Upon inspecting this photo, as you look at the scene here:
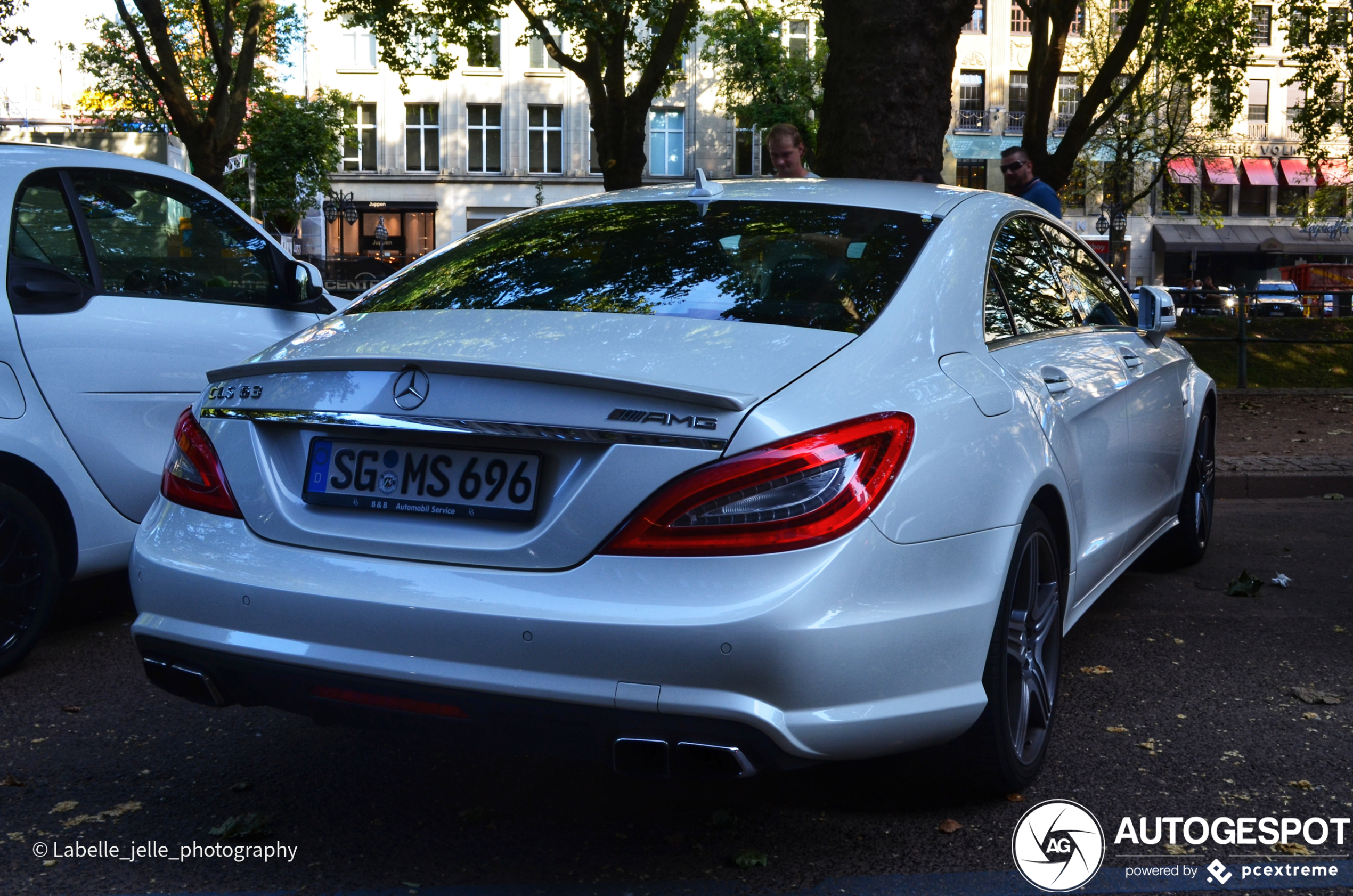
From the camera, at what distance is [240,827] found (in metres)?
3.05

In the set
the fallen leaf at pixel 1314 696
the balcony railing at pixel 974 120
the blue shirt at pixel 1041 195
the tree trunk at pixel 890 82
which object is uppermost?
the balcony railing at pixel 974 120

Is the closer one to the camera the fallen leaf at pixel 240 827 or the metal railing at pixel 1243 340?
the fallen leaf at pixel 240 827

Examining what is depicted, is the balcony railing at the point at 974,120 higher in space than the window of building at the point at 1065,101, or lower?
lower

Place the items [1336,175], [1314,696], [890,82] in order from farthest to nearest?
1. [1336,175]
2. [890,82]
3. [1314,696]

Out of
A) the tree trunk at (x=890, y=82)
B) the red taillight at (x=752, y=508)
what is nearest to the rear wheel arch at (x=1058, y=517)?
the red taillight at (x=752, y=508)

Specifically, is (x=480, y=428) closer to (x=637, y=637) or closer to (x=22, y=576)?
(x=637, y=637)

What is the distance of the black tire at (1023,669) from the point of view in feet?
9.48

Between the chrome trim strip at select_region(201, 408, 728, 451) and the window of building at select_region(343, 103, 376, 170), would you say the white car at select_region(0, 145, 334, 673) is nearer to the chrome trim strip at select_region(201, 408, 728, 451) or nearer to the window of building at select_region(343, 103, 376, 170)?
the chrome trim strip at select_region(201, 408, 728, 451)

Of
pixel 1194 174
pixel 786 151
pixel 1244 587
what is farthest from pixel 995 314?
pixel 1194 174

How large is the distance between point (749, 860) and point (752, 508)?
92 cm

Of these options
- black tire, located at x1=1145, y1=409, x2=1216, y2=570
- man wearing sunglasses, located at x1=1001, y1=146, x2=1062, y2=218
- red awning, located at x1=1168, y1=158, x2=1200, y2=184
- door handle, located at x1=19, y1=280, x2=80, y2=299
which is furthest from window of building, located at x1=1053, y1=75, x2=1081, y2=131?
door handle, located at x1=19, y1=280, x2=80, y2=299

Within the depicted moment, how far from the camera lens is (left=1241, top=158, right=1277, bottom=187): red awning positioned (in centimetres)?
5738

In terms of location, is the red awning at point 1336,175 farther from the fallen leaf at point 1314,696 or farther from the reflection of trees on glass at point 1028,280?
the reflection of trees on glass at point 1028,280

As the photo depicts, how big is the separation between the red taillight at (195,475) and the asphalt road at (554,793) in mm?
664
